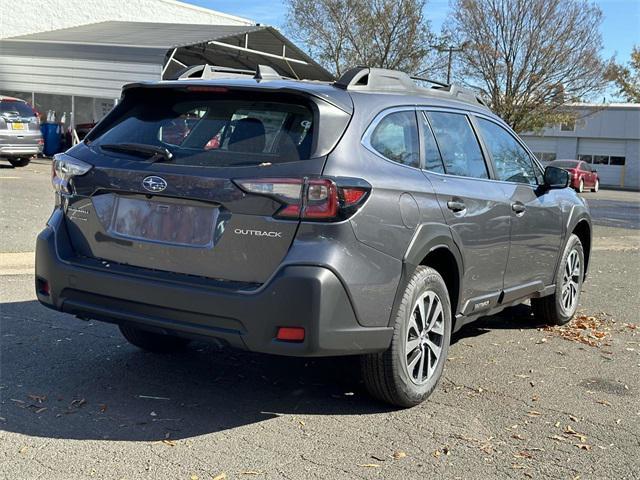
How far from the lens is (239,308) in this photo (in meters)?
3.73

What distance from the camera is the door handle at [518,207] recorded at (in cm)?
547

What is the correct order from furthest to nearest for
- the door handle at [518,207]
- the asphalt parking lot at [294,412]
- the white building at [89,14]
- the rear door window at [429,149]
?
1. the white building at [89,14]
2. the door handle at [518,207]
3. the rear door window at [429,149]
4. the asphalt parking lot at [294,412]

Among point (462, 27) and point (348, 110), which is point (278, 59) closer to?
point (462, 27)

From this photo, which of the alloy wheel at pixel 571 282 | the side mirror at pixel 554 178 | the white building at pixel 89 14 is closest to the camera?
the side mirror at pixel 554 178

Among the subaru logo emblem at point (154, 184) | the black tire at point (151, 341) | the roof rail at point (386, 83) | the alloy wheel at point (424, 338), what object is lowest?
the black tire at point (151, 341)

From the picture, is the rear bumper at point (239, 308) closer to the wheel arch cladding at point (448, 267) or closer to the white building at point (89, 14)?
the wheel arch cladding at point (448, 267)

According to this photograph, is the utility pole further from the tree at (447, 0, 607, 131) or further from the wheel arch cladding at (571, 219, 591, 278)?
the wheel arch cladding at (571, 219, 591, 278)

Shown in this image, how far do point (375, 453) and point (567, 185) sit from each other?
→ 3.45 m

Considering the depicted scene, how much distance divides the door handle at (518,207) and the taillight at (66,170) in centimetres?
291

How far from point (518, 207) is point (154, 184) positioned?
9.07 feet

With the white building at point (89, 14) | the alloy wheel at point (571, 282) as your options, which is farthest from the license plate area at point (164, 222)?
the white building at point (89, 14)

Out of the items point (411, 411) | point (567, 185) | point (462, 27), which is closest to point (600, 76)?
point (462, 27)

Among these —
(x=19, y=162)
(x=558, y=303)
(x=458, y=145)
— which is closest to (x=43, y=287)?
(x=458, y=145)

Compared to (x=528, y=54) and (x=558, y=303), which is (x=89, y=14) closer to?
(x=528, y=54)
